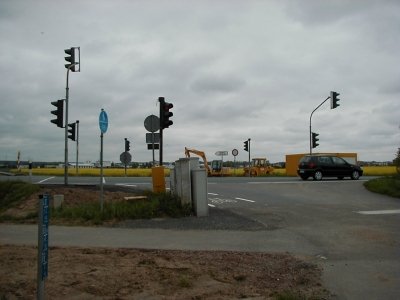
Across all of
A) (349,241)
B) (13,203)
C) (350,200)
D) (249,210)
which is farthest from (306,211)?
(13,203)

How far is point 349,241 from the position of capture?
10383 mm

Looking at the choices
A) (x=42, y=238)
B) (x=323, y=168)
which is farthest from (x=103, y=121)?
(x=323, y=168)

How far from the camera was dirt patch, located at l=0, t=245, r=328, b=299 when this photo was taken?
609 cm

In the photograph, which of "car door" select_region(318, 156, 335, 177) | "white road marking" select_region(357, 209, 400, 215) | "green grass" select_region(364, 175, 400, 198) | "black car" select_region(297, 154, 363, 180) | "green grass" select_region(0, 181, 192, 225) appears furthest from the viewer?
"car door" select_region(318, 156, 335, 177)

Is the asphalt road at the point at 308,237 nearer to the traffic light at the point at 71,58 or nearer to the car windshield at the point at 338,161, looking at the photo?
the traffic light at the point at 71,58

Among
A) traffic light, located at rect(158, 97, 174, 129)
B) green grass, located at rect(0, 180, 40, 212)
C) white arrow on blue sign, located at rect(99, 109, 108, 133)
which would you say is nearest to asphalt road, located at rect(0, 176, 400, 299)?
white arrow on blue sign, located at rect(99, 109, 108, 133)

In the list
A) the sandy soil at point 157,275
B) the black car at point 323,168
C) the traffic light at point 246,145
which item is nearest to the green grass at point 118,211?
the sandy soil at point 157,275

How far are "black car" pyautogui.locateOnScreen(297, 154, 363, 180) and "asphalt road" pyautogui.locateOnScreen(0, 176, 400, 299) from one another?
639 inches

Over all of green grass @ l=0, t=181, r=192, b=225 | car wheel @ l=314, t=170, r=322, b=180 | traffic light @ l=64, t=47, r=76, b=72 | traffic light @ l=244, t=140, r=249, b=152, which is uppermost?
traffic light @ l=64, t=47, r=76, b=72

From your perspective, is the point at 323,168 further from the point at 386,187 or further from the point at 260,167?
the point at 260,167

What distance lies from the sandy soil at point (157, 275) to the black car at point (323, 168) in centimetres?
2580

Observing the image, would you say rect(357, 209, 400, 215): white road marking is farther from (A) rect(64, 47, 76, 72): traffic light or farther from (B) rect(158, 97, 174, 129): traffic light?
(A) rect(64, 47, 76, 72): traffic light

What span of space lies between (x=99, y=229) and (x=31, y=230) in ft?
5.17

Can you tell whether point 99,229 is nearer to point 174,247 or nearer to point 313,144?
point 174,247
